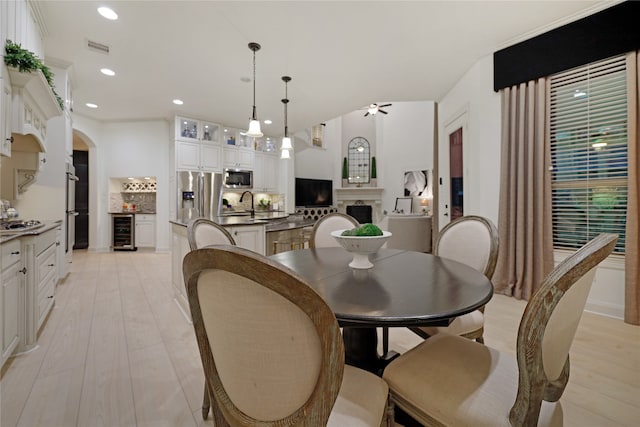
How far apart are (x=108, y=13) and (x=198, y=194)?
3699 millimetres

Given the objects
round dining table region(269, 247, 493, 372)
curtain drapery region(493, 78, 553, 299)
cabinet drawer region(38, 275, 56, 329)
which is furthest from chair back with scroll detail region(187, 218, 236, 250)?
curtain drapery region(493, 78, 553, 299)

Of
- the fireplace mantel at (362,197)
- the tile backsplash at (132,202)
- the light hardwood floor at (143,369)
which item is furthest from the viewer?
the fireplace mantel at (362,197)

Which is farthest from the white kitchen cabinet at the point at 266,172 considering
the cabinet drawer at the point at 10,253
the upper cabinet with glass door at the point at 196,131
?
the cabinet drawer at the point at 10,253

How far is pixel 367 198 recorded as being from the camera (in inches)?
350

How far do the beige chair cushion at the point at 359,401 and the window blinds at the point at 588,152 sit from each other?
2.92 m

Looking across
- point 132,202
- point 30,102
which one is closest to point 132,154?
point 132,202

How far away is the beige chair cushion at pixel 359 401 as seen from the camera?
794mm

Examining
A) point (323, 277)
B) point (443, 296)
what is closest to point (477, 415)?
point (443, 296)

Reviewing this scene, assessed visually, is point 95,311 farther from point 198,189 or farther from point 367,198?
point 367,198

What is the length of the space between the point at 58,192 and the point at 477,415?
4.72 meters

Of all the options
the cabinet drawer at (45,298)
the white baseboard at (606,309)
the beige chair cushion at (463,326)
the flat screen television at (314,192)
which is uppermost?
the flat screen television at (314,192)

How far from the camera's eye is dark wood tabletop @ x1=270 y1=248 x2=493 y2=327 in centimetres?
85

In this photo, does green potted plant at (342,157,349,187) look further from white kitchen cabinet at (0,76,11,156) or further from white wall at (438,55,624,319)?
white kitchen cabinet at (0,76,11,156)

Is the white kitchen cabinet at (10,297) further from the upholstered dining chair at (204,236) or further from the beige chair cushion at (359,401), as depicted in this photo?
the beige chair cushion at (359,401)
